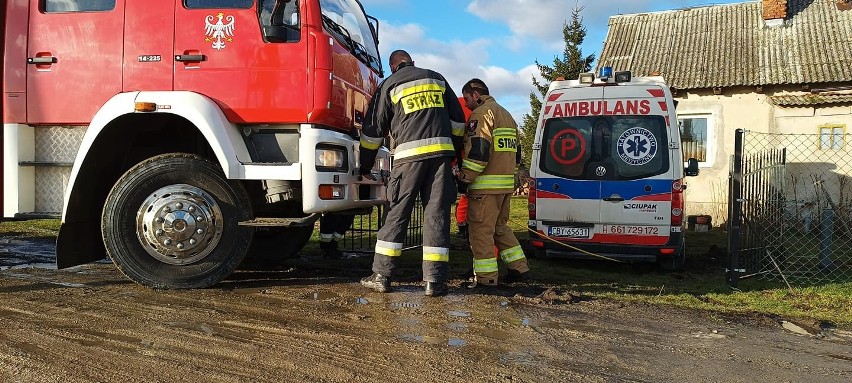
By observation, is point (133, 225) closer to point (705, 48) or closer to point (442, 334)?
point (442, 334)

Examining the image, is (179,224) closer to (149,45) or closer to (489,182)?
(149,45)

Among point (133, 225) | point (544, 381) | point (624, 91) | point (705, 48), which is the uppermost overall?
A: point (705, 48)

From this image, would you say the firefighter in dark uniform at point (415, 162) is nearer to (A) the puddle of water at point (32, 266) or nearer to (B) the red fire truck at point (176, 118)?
(B) the red fire truck at point (176, 118)

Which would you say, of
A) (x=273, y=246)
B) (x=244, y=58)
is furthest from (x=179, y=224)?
(x=273, y=246)

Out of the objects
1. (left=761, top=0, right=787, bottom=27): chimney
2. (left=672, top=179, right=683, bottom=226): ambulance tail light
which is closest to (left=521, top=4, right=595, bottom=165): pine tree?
(left=761, top=0, right=787, bottom=27): chimney

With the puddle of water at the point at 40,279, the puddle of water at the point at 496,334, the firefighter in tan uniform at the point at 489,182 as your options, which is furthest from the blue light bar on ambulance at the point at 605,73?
the puddle of water at the point at 40,279

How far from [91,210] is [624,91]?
18.5 feet

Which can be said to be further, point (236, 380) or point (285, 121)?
point (285, 121)

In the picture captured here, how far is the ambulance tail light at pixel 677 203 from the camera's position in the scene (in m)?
6.42

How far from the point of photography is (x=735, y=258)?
5656 millimetres

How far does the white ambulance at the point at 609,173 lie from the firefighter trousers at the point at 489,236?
1.35 metres

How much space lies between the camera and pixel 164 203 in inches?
186

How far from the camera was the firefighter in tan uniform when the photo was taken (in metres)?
5.29

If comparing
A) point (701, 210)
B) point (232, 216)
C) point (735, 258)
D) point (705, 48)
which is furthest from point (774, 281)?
point (705, 48)
